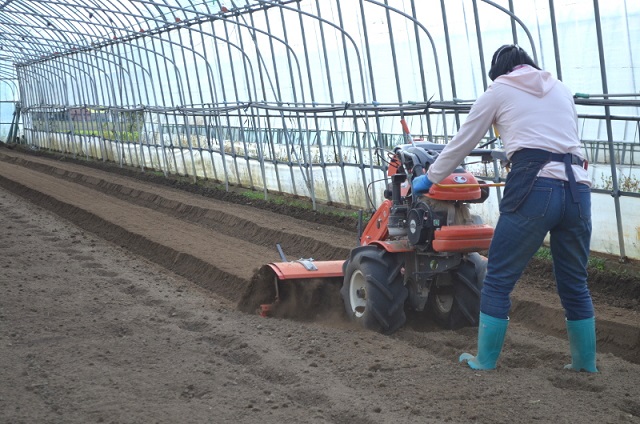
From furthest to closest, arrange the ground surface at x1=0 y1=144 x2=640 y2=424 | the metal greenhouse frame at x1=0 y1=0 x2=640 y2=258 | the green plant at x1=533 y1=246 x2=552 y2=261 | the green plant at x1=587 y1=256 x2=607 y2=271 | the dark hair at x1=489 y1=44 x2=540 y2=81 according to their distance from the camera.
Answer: the metal greenhouse frame at x1=0 y1=0 x2=640 y2=258 → the green plant at x1=533 y1=246 x2=552 y2=261 → the green plant at x1=587 y1=256 x2=607 y2=271 → the dark hair at x1=489 y1=44 x2=540 y2=81 → the ground surface at x1=0 y1=144 x2=640 y2=424

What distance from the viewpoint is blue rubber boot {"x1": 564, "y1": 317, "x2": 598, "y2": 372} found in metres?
5.07

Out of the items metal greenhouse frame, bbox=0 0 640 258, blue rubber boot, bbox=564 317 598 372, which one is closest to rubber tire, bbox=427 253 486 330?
metal greenhouse frame, bbox=0 0 640 258

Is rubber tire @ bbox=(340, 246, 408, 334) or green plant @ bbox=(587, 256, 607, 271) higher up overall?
rubber tire @ bbox=(340, 246, 408, 334)

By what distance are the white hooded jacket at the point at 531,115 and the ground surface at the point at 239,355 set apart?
1.27m

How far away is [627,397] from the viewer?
15.1 ft

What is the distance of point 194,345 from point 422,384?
1.78 m

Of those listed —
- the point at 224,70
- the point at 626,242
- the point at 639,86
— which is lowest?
the point at 626,242

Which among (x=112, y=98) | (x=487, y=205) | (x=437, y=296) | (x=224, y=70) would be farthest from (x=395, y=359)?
(x=112, y=98)

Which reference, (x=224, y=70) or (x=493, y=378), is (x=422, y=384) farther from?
(x=224, y=70)

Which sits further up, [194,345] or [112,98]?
[112,98]

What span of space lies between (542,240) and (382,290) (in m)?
1.57

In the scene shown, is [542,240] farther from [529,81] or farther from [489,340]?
[529,81]

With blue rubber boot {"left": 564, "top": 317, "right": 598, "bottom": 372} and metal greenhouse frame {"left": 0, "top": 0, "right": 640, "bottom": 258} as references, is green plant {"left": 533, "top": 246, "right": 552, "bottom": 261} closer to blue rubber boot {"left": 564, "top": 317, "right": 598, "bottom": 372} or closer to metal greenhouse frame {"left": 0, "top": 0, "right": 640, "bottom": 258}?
metal greenhouse frame {"left": 0, "top": 0, "right": 640, "bottom": 258}

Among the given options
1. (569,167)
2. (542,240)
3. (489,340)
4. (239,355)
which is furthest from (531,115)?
(239,355)
